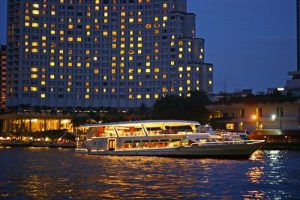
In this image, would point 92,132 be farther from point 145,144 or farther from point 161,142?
point 161,142

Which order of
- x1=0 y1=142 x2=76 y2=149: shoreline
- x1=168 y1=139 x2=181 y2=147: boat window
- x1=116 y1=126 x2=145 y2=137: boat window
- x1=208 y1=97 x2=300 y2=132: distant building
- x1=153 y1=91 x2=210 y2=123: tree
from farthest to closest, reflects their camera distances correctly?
x1=0 y1=142 x2=76 y2=149: shoreline, x1=153 y1=91 x2=210 y2=123: tree, x1=208 y1=97 x2=300 y2=132: distant building, x1=116 y1=126 x2=145 y2=137: boat window, x1=168 y1=139 x2=181 y2=147: boat window

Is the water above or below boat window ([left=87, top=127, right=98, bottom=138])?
below

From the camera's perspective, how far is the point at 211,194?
46656 mm

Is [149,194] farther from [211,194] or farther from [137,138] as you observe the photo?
[137,138]

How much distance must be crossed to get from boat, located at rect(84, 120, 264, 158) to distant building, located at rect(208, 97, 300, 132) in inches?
2345

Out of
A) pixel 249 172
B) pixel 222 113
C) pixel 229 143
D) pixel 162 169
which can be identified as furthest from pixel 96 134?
pixel 222 113

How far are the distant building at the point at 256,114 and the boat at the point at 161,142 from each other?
59553 mm

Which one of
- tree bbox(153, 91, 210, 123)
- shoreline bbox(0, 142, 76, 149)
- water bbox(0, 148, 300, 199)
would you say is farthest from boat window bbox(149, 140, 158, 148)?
shoreline bbox(0, 142, 76, 149)

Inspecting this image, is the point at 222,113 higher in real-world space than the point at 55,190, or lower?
higher

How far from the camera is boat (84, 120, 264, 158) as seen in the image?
9406cm

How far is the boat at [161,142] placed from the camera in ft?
309

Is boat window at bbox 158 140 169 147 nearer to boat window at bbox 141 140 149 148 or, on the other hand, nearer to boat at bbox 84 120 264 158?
boat at bbox 84 120 264 158

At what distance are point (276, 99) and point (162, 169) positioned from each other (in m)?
91.3

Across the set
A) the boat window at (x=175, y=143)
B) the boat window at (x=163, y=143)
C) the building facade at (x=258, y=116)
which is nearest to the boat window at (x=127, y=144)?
the boat window at (x=163, y=143)
